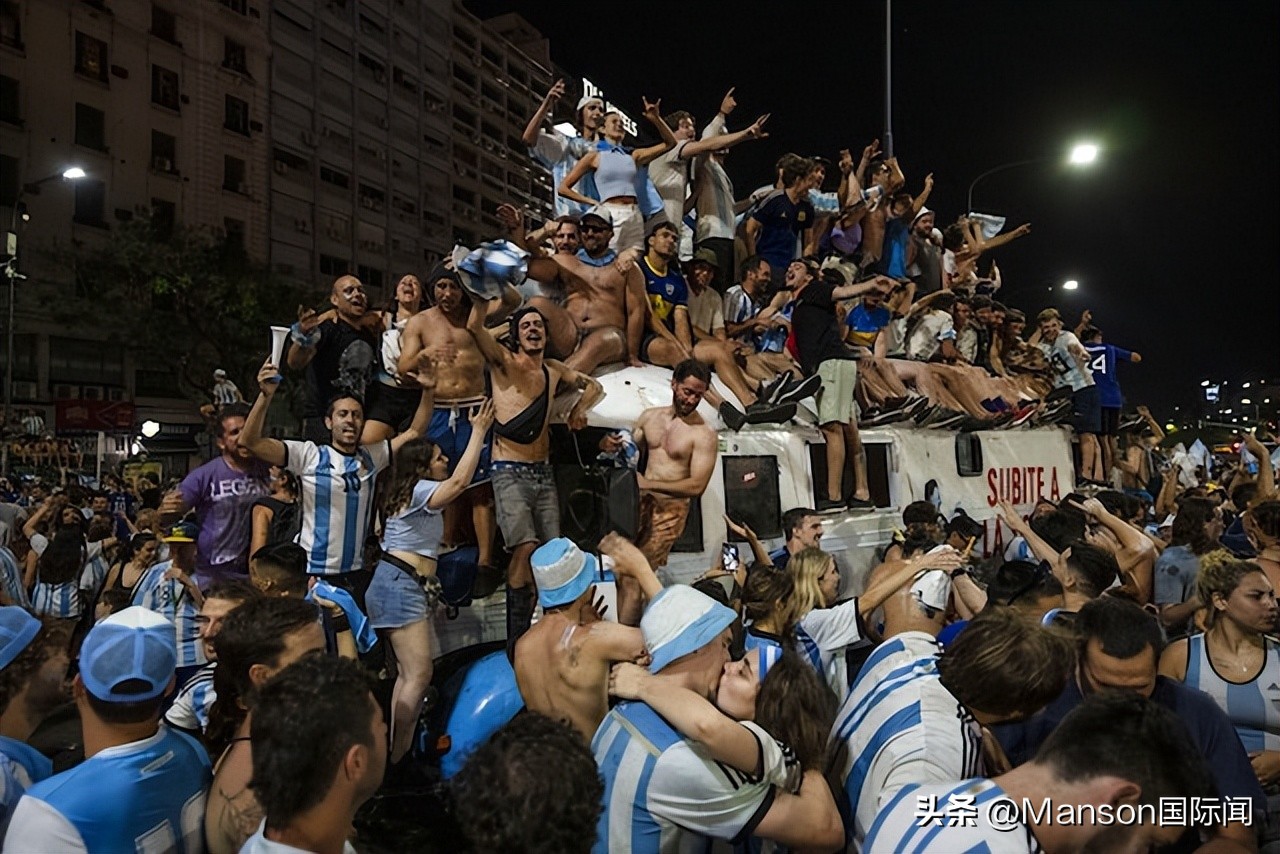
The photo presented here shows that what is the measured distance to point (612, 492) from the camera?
5582mm

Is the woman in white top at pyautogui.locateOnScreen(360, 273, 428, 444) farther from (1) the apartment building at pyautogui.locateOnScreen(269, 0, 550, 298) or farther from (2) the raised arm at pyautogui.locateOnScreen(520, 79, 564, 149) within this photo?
(1) the apartment building at pyautogui.locateOnScreen(269, 0, 550, 298)

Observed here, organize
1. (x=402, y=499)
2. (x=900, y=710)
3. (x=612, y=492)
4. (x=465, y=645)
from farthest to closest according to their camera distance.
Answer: (x=612, y=492), (x=465, y=645), (x=402, y=499), (x=900, y=710)

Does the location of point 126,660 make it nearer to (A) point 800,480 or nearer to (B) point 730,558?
(B) point 730,558

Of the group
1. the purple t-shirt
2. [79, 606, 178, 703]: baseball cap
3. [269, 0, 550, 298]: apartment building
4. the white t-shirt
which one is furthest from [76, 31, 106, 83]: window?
[79, 606, 178, 703]: baseball cap

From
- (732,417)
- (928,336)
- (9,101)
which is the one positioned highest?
(9,101)

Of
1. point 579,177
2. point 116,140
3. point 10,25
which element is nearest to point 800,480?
point 579,177

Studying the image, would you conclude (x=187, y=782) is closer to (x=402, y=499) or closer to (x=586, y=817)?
(x=586, y=817)

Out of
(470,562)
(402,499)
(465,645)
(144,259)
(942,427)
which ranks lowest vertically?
(465,645)

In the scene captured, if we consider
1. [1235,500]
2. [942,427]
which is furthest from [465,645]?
[942,427]

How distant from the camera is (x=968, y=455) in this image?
9914mm

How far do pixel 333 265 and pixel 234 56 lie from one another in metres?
9.72

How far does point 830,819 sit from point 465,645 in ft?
11.1

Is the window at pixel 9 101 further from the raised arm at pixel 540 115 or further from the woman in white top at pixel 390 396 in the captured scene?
the woman in white top at pixel 390 396

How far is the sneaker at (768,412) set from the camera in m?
6.94
